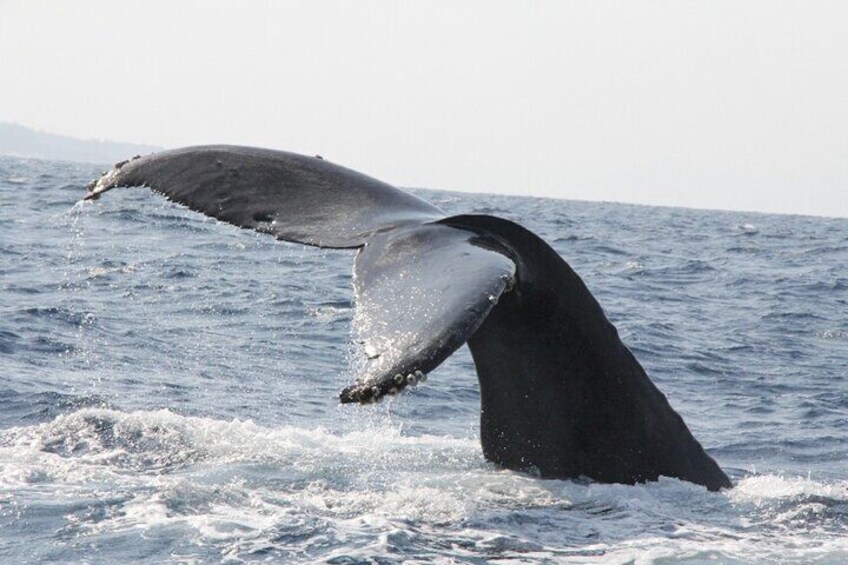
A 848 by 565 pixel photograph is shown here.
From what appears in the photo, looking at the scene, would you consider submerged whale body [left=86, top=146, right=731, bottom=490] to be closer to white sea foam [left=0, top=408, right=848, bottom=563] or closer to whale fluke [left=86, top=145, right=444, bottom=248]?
whale fluke [left=86, top=145, right=444, bottom=248]

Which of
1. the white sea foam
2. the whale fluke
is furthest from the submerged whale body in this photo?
the white sea foam

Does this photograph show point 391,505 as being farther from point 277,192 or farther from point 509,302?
point 277,192

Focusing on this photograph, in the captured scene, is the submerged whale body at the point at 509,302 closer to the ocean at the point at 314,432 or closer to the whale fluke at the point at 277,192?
the whale fluke at the point at 277,192

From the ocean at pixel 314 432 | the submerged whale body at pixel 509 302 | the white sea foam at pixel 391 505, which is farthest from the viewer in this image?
the ocean at pixel 314 432

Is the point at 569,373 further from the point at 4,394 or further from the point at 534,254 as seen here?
the point at 4,394

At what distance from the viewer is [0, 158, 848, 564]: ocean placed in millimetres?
4809

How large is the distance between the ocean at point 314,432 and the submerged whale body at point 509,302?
0.67ft

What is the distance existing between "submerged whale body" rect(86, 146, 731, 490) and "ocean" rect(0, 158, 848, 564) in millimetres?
204

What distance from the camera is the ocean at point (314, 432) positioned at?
15.8ft

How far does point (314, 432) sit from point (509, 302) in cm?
263

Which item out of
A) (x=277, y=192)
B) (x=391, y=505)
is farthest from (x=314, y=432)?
(x=277, y=192)

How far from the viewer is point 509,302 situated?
450cm

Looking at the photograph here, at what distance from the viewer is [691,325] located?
1426 cm

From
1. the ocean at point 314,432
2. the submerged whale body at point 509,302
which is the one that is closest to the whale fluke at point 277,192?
the submerged whale body at point 509,302
